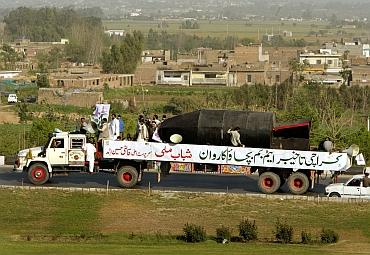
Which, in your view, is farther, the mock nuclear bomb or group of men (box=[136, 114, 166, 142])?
group of men (box=[136, 114, 166, 142])

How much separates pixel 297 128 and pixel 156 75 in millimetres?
69846

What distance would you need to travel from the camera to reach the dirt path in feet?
219

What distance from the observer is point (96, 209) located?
2481 cm

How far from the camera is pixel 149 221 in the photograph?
24.0 m

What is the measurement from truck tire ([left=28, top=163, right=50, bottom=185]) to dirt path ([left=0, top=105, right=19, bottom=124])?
39198 millimetres

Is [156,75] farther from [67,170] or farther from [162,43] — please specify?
[162,43]

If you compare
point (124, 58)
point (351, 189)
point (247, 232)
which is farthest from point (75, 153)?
point (124, 58)

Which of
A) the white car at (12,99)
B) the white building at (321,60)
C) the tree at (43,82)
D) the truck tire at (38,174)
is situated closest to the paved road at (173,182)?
the truck tire at (38,174)

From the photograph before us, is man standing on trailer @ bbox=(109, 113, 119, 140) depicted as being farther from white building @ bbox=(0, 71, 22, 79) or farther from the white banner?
white building @ bbox=(0, 71, 22, 79)

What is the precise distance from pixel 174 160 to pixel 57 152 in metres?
3.07

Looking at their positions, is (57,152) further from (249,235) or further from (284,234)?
(284,234)

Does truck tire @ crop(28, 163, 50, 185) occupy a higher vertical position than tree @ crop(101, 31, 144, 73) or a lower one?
lower

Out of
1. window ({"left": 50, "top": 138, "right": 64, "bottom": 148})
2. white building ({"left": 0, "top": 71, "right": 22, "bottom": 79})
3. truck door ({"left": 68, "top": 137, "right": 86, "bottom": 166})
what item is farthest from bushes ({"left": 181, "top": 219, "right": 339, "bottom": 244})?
white building ({"left": 0, "top": 71, "right": 22, "bottom": 79})

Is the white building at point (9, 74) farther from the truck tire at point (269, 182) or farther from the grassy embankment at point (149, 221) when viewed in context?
the truck tire at point (269, 182)
